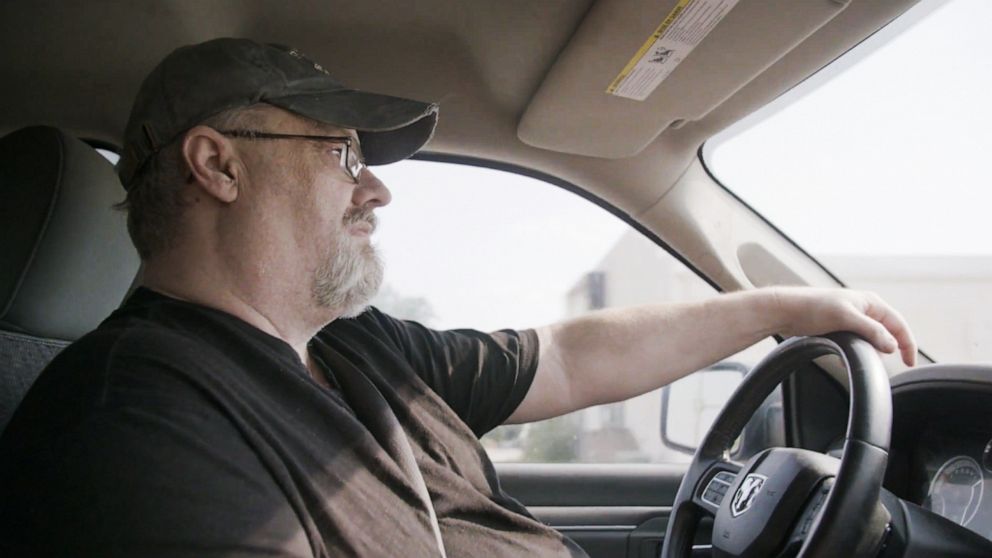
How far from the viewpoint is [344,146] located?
5.28 ft

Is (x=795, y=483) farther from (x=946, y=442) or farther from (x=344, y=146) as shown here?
Answer: (x=344, y=146)

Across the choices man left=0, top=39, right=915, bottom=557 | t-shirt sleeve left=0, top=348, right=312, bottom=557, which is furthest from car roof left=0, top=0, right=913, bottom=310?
t-shirt sleeve left=0, top=348, right=312, bottom=557

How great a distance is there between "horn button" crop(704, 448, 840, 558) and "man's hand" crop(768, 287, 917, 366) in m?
0.24

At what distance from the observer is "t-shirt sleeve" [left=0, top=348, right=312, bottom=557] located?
979 mm

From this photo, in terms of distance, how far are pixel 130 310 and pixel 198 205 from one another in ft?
0.77

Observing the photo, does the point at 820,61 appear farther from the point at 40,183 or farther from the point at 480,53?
the point at 40,183

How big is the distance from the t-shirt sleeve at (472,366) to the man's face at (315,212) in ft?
0.79

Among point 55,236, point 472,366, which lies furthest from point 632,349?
point 55,236

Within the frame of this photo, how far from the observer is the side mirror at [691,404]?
8.42 feet

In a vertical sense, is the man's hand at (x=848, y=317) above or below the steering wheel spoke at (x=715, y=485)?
above

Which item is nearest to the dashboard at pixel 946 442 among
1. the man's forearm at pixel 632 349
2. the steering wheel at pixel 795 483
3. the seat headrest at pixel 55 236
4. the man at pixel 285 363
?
the man at pixel 285 363

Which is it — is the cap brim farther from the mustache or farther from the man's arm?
the man's arm

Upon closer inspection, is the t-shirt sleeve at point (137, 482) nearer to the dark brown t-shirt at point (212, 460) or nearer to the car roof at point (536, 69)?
the dark brown t-shirt at point (212, 460)

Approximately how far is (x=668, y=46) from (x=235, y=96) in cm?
85
